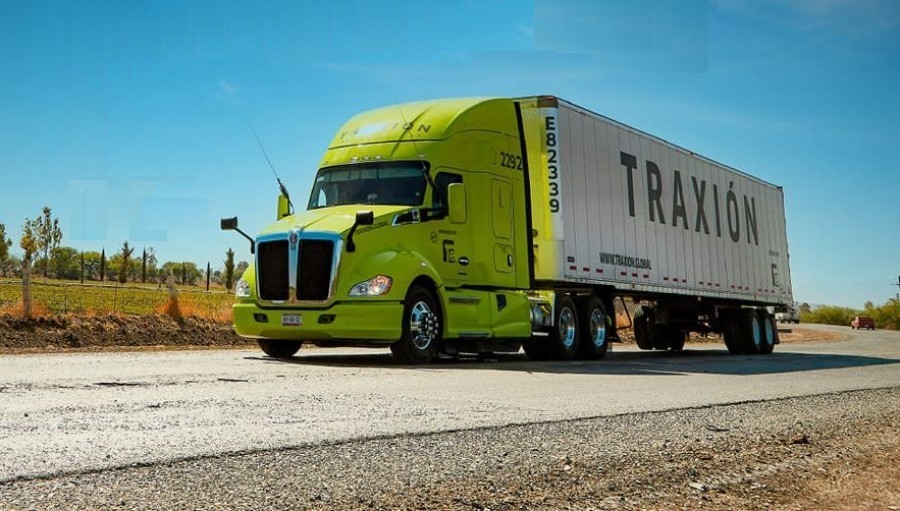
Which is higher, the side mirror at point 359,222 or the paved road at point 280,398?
the side mirror at point 359,222

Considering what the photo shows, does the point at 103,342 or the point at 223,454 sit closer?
the point at 223,454

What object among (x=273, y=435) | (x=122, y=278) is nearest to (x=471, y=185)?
(x=273, y=435)

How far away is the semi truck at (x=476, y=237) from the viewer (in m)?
12.9

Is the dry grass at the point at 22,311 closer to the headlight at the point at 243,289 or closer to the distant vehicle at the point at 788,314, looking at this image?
the headlight at the point at 243,289

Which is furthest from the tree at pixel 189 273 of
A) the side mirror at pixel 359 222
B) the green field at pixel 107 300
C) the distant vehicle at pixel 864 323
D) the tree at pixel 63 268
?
the side mirror at pixel 359 222

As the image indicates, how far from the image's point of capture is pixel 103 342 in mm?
17297

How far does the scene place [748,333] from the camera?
23.5m

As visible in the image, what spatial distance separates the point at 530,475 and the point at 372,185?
31.6 feet

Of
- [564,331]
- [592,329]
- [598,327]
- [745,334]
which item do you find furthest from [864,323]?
[564,331]

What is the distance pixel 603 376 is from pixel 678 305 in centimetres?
1100

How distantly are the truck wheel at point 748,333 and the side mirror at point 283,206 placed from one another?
44.2ft

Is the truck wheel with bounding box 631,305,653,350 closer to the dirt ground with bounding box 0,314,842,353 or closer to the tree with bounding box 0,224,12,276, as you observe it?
the dirt ground with bounding box 0,314,842,353

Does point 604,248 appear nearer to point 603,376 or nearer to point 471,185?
point 471,185

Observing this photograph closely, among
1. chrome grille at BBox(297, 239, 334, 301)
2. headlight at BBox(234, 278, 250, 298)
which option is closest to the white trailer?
chrome grille at BBox(297, 239, 334, 301)
